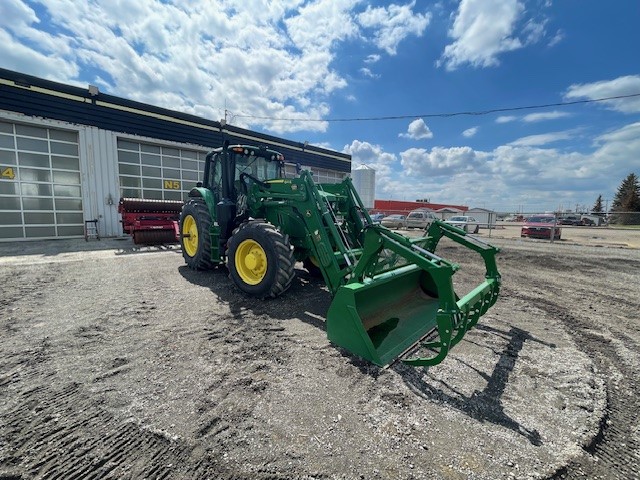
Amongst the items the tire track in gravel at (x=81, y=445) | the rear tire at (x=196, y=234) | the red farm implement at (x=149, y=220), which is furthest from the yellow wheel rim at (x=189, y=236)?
the tire track in gravel at (x=81, y=445)

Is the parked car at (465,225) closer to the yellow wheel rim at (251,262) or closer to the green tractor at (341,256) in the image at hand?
the green tractor at (341,256)

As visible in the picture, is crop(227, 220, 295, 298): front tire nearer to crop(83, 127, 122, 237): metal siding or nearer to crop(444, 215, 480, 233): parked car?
crop(83, 127, 122, 237): metal siding

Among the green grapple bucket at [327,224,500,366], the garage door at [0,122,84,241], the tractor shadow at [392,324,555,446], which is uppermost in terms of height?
the garage door at [0,122,84,241]

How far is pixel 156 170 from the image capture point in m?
13.8

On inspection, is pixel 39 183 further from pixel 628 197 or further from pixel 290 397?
pixel 628 197

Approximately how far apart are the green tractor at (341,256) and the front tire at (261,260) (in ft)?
0.05

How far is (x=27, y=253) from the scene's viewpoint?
881 centimetres

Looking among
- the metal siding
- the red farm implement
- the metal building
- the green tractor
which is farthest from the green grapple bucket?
the metal siding

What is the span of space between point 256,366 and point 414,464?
154cm

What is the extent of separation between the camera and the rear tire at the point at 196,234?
6270 millimetres

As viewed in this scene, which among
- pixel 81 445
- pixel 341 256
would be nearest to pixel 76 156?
pixel 341 256

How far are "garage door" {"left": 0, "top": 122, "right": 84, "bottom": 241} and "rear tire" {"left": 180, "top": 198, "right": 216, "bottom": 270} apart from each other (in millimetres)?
8295

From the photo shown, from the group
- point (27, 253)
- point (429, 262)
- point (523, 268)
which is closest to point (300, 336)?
point (429, 262)

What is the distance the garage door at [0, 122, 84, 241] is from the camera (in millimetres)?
10734
